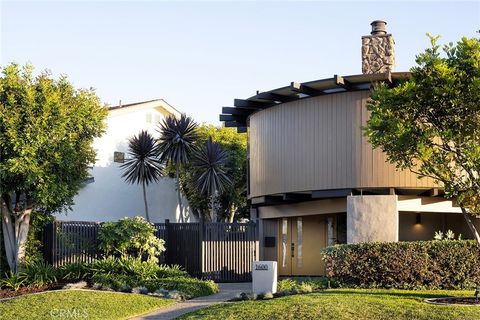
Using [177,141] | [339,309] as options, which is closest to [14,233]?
[339,309]

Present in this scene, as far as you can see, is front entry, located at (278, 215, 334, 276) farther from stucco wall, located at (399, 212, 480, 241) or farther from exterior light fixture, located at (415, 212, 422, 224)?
exterior light fixture, located at (415, 212, 422, 224)

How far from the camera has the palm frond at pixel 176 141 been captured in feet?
116

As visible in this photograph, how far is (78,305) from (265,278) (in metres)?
5.10

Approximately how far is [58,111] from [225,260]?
8.20 m

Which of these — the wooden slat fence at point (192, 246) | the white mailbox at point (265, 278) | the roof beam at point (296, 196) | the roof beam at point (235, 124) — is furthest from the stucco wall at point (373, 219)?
the roof beam at point (235, 124)

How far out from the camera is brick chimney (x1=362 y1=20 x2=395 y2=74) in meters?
25.2

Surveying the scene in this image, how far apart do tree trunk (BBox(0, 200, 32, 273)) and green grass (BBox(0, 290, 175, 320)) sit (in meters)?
4.94

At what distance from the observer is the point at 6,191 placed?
→ 70.5ft

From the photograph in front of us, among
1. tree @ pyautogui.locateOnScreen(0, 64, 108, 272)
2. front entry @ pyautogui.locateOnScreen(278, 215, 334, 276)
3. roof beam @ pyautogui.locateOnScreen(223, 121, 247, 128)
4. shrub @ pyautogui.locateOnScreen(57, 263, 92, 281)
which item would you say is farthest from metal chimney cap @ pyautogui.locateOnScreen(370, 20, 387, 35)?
shrub @ pyautogui.locateOnScreen(57, 263, 92, 281)

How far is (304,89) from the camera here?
79.0 feet

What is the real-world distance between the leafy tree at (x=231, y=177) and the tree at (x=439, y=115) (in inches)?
920

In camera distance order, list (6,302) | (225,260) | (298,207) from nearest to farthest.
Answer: (6,302), (225,260), (298,207)

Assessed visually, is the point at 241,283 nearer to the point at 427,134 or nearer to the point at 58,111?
the point at 58,111

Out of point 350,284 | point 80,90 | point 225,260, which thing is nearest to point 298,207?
point 225,260
